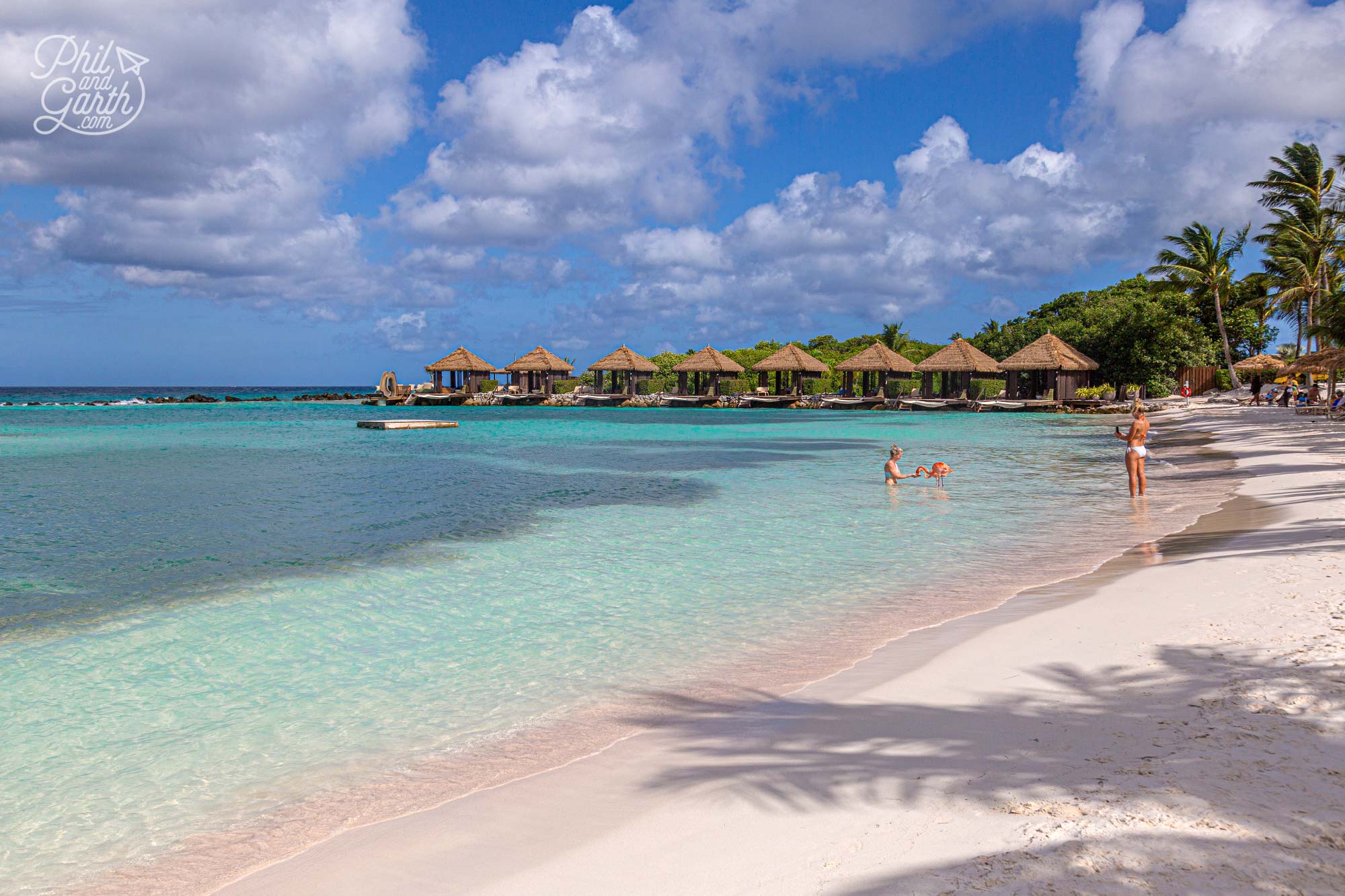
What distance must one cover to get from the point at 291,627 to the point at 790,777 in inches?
197

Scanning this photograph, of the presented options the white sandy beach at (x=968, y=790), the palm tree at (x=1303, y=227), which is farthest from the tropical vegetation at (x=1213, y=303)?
the white sandy beach at (x=968, y=790)

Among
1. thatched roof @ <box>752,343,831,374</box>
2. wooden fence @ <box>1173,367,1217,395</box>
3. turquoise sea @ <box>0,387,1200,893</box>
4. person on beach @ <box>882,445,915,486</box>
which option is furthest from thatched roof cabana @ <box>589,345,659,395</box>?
person on beach @ <box>882,445,915,486</box>

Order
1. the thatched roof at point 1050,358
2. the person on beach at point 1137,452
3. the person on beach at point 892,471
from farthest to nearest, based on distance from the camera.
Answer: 1. the thatched roof at point 1050,358
2. the person on beach at point 892,471
3. the person on beach at point 1137,452

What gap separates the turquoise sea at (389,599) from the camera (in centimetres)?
407

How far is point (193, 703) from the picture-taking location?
491 cm

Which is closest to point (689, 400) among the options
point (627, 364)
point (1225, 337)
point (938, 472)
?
point (627, 364)

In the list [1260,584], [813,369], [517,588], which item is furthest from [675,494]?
[813,369]

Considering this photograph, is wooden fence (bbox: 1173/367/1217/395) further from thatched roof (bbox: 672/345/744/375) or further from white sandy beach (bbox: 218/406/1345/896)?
white sandy beach (bbox: 218/406/1345/896)

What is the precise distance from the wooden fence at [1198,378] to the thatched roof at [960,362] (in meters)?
10.1

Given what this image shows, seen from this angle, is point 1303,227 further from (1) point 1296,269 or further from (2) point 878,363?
(2) point 878,363

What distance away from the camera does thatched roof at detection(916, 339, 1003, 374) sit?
45.4 m

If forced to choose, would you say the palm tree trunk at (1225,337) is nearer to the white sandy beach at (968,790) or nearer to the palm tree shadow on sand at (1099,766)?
the white sandy beach at (968,790)

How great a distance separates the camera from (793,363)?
52.6 metres

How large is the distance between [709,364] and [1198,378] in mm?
29931
